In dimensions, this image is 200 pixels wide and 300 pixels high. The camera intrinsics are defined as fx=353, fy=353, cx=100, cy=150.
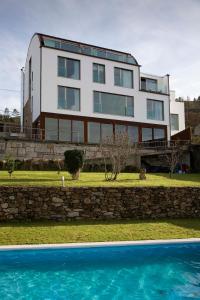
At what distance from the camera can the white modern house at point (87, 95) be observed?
32062mm

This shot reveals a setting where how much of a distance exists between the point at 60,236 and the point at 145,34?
7595 mm

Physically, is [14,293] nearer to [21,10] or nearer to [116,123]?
[21,10]

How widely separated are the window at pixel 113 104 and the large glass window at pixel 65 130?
141 inches

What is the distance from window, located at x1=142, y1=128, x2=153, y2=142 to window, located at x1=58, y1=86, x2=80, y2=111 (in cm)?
781

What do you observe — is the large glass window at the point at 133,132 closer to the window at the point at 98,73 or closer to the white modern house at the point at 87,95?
the white modern house at the point at 87,95

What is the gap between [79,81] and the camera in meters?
33.8

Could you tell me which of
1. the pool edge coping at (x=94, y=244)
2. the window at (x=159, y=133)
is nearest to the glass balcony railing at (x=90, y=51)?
the window at (x=159, y=133)

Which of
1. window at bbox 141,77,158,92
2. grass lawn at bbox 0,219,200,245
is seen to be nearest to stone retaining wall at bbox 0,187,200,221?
grass lawn at bbox 0,219,200,245

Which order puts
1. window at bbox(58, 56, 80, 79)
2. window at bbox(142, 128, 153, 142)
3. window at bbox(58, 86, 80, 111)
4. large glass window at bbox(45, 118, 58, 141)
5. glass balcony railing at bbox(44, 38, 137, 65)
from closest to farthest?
1. large glass window at bbox(45, 118, 58, 141)
2. window at bbox(58, 86, 80, 111)
3. window at bbox(58, 56, 80, 79)
4. glass balcony railing at bbox(44, 38, 137, 65)
5. window at bbox(142, 128, 153, 142)

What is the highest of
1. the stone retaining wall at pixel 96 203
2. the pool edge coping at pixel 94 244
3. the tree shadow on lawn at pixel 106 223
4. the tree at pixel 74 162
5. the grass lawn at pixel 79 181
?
the tree at pixel 74 162

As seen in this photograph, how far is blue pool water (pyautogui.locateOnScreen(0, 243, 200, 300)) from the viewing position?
7.82 m

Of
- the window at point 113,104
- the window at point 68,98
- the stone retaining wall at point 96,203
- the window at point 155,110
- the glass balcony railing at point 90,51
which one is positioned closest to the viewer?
the stone retaining wall at point 96,203

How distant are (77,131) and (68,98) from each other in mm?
3208

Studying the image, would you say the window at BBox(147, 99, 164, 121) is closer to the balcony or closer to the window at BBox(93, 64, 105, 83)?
the balcony
